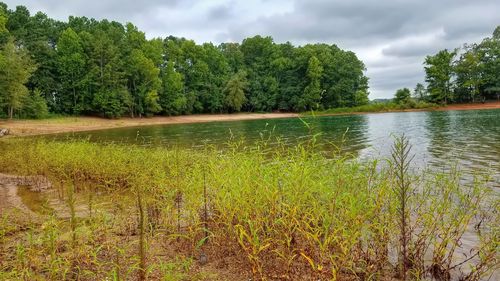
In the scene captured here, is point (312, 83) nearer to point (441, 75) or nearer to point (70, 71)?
point (441, 75)

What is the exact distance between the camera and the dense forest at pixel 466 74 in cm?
6221

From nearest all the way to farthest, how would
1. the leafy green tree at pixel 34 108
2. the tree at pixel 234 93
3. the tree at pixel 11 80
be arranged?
the tree at pixel 11 80
the leafy green tree at pixel 34 108
the tree at pixel 234 93

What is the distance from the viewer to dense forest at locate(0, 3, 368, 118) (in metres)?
49.8

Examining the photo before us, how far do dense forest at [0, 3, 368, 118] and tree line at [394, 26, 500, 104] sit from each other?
14.0 m

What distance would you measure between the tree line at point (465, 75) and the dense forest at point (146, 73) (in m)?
14.0

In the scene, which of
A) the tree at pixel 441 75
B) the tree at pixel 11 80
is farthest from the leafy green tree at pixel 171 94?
the tree at pixel 441 75

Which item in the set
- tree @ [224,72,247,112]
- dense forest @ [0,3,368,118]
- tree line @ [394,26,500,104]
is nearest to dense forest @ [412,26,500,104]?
tree line @ [394,26,500,104]

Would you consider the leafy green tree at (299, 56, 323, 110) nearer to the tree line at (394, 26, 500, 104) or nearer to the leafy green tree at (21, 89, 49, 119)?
the tree line at (394, 26, 500, 104)

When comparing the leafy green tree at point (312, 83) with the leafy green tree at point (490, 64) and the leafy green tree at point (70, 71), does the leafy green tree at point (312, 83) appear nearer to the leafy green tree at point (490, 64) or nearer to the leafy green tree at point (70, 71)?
the leafy green tree at point (490, 64)

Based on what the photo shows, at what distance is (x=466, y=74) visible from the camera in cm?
6431

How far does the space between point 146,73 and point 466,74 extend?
197ft

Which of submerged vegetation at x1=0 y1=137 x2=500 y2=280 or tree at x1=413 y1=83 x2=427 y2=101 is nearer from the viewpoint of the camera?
submerged vegetation at x1=0 y1=137 x2=500 y2=280

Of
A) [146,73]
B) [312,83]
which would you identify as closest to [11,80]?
[146,73]

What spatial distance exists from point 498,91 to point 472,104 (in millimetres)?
4572
